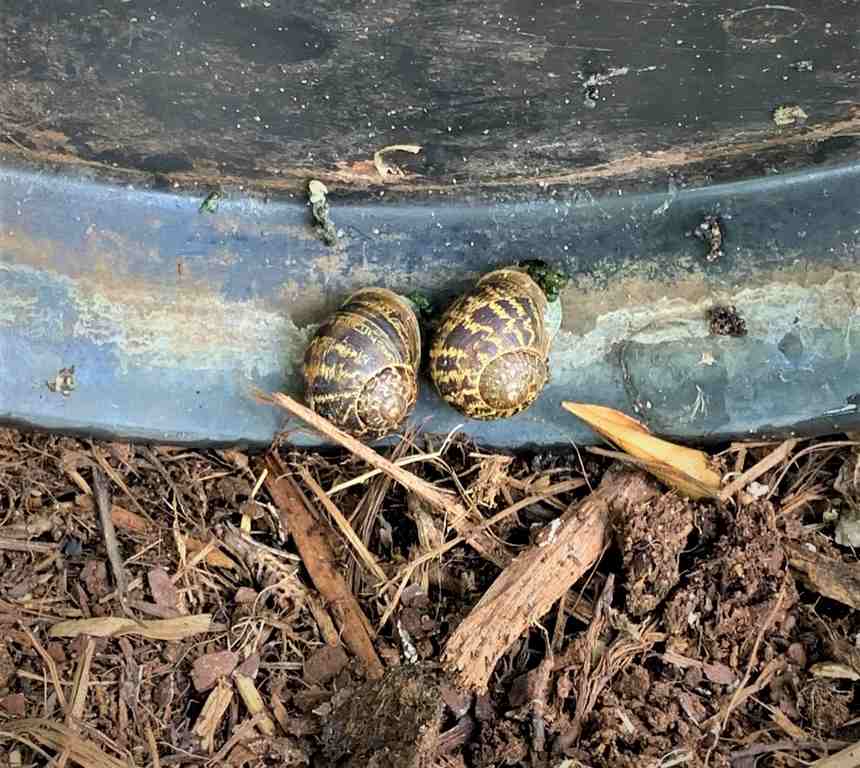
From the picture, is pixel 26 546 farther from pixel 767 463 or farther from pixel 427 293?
pixel 767 463

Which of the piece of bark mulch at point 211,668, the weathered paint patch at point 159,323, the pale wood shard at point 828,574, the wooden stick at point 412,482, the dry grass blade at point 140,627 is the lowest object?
the piece of bark mulch at point 211,668

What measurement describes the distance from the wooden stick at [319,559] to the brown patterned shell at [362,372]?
136mm

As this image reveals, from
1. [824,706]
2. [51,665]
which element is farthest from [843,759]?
[51,665]

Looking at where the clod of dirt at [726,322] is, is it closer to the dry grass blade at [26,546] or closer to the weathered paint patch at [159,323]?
the weathered paint patch at [159,323]

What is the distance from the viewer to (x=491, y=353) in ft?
A: 4.22

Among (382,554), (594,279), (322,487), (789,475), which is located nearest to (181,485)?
(322,487)

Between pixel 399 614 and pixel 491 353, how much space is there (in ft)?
1.22

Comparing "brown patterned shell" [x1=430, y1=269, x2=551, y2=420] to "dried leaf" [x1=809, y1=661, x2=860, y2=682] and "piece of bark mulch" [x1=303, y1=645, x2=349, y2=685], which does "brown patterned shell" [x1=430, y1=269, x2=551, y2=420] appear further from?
"dried leaf" [x1=809, y1=661, x2=860, y2=682]

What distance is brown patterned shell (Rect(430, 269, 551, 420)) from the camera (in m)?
1.28

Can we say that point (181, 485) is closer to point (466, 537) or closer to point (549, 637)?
point (466, 537)

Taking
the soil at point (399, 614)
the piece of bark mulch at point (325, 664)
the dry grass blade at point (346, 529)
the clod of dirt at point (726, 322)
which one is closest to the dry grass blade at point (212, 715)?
the soil at point (399, 614)

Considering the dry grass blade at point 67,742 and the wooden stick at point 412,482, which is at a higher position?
the wooden stick at point 412,482

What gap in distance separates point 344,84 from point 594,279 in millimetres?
455

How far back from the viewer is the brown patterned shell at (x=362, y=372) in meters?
1.26
